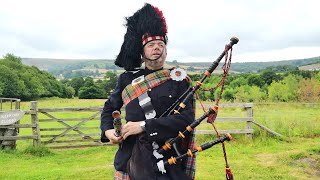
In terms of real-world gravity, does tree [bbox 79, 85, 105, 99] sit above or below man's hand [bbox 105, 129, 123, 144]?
below

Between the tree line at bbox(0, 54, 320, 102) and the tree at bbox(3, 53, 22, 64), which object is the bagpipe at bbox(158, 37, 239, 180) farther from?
the tree at bbox(3, 53, 22, 64)

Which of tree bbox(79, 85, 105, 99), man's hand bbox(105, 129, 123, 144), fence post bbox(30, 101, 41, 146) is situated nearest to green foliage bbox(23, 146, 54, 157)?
fence post bbox(30, 101, 41, 146)

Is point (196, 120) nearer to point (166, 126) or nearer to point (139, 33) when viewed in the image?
point (166, 126)

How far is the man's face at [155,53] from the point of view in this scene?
2504 mm

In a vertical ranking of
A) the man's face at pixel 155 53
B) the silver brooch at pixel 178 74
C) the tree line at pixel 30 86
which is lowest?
the tree line at pixel 30 86

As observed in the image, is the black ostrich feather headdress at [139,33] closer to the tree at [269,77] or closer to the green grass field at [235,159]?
the green grass field at [235,159]

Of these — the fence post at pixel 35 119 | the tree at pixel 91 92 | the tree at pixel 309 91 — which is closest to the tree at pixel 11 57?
the tree at pixel 91 92

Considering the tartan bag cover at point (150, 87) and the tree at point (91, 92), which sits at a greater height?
the tartan bag cover at point (150, 87)

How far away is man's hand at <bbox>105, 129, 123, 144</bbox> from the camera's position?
243 centimetres

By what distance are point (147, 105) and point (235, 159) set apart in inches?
271

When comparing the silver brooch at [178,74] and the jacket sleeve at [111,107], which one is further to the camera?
the jacket sleeve at [111,107]

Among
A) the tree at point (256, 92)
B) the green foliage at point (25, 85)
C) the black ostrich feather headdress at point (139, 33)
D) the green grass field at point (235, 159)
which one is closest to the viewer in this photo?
the black ostrich feather headdress at point (139, 33)

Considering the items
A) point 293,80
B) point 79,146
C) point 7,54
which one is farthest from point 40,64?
point 79,146

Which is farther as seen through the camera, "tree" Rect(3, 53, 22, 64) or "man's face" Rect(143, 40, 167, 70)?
"tree" Rect(3, 53, 22, 64)
